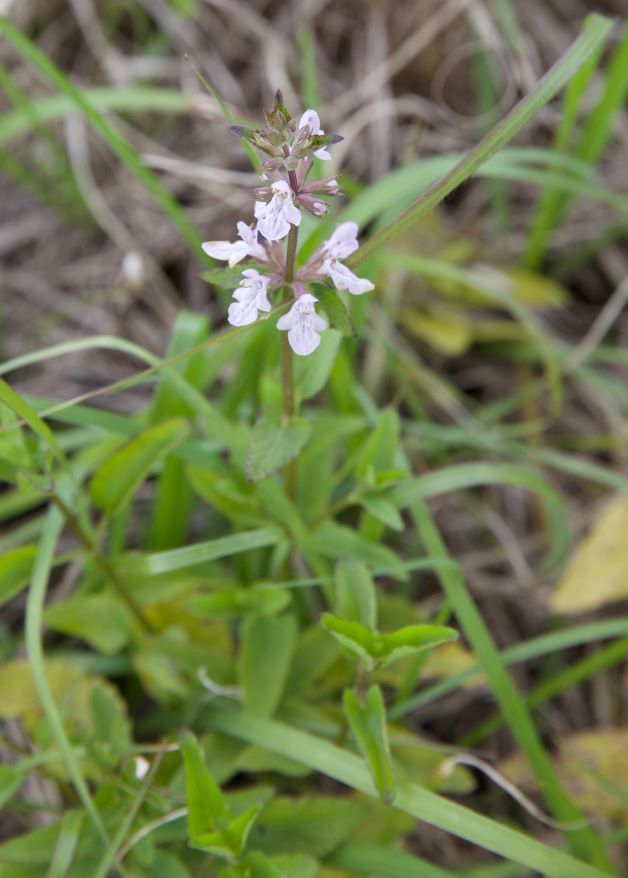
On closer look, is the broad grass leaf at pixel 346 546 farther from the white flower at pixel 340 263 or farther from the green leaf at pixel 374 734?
the white flower at pixel 340 263

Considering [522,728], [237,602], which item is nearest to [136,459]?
[237,602]

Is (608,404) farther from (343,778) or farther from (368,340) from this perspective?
(343,778)

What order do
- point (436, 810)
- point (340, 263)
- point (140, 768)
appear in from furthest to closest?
point (140, 768) < point (436, 810) < point (340, 263)

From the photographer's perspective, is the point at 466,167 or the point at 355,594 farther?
the point at 355,594

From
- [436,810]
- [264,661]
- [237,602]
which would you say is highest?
[237,602]

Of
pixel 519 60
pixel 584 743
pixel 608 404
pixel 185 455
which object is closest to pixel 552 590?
pixel 584 743

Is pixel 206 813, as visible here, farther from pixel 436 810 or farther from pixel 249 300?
pixel 249 300

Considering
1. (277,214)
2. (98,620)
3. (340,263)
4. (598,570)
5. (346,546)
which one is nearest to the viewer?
(277,214)
